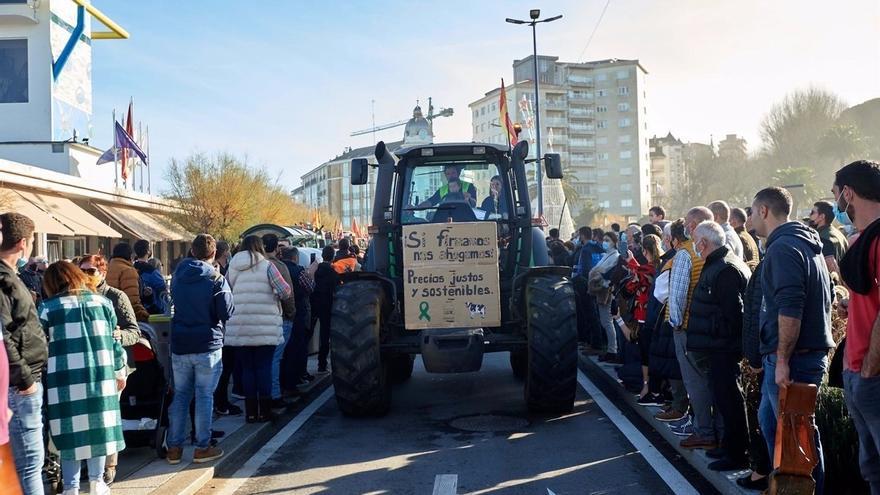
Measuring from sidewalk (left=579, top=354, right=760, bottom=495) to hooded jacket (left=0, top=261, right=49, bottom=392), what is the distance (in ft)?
15.0

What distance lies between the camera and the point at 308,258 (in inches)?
635

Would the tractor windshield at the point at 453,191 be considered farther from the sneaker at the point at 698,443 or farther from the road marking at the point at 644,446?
the sneaker at the point at 698,443

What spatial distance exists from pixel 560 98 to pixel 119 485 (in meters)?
101

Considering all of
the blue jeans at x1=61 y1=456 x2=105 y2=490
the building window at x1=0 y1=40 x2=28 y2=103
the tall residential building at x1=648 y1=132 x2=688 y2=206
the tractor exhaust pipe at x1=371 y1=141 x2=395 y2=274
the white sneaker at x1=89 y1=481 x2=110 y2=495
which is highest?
the tall residential building at x1=648 y1=132 x2=688 y2=206

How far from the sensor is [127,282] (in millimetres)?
8164

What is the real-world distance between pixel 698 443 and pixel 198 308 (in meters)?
4.28

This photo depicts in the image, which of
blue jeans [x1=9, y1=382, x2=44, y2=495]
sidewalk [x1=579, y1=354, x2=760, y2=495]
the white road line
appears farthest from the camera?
the white road line

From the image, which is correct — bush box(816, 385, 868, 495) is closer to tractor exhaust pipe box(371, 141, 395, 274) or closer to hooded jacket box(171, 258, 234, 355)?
hooded jacket box(171, 258, 234, 355)

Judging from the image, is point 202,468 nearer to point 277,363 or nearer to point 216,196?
point 277,363

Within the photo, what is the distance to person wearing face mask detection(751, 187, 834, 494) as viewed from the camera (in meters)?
4.59

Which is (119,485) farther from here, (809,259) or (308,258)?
(308,258)

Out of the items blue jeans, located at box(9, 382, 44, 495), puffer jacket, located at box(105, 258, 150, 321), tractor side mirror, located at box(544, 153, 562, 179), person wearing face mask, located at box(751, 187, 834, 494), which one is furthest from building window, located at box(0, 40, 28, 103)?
person wearing face mask, located at box(751, 187, 834, 494)

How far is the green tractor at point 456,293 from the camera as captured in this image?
7.64 m

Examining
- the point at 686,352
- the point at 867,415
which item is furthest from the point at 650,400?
the point at 867,415
